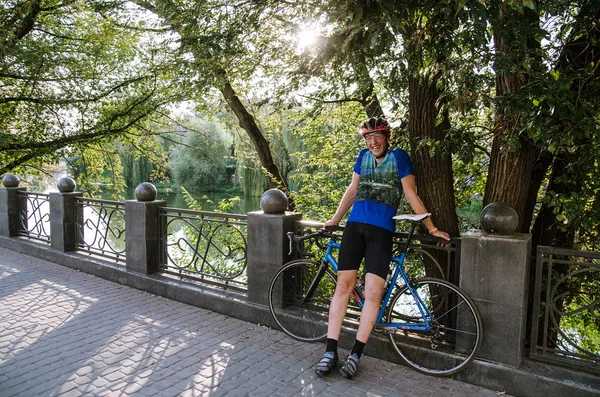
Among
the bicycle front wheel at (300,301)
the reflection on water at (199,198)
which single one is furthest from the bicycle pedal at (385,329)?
the reflection on water at (199,198)

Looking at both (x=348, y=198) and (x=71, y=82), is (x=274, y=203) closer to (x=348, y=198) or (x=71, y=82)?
(x=348, y=198)

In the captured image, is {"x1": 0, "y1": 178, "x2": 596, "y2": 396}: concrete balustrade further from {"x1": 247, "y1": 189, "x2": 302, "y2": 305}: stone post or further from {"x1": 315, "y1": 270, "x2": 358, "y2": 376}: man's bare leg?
{"x1": 315, "y1": 270, "x2": 358, "y2": 376}: man's bare leg

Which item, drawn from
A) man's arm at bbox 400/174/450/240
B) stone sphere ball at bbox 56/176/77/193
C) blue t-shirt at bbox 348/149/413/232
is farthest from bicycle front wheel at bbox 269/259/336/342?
stone sphere ball at bbox 56/176/77/193

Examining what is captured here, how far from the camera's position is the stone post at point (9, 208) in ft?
29.6

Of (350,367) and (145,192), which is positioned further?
(145,192)

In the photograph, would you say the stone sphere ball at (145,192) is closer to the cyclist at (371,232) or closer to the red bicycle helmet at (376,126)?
the cyclist at (371,232)

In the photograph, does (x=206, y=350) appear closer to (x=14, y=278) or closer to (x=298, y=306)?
(x=298, y=306)

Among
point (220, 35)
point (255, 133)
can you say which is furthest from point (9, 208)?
point (220, 35)

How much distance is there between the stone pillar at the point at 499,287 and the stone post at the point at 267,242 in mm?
1965

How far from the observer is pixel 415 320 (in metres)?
4.12

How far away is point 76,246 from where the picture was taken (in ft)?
25.5

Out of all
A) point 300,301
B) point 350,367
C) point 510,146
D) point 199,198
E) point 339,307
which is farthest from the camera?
point 199,198

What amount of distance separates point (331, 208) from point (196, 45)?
5.39m

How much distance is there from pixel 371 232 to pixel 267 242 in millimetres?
1541
